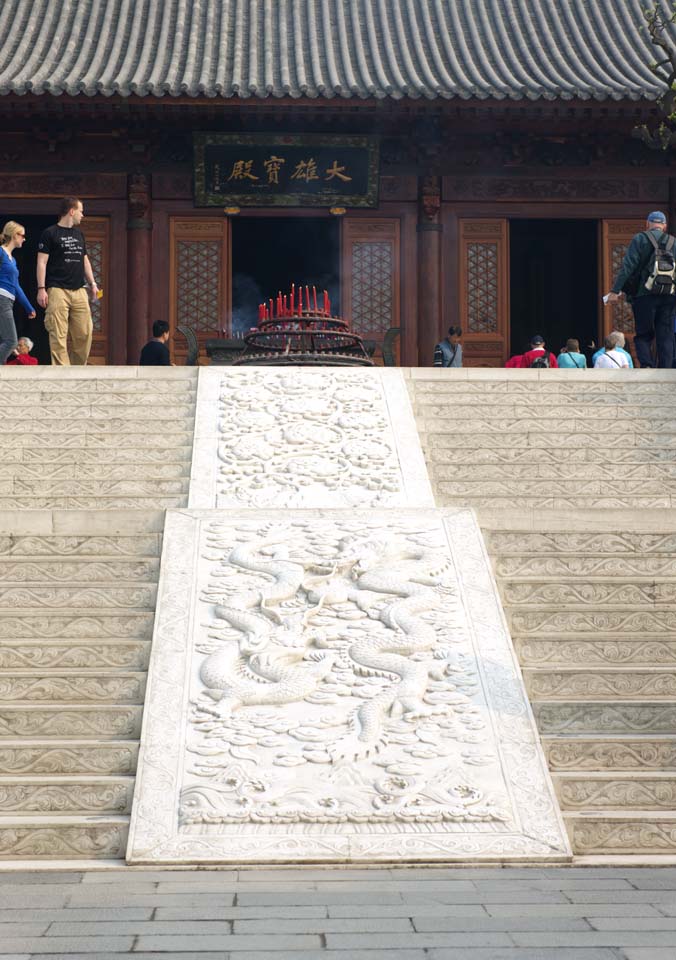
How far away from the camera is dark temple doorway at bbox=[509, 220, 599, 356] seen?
772 inches

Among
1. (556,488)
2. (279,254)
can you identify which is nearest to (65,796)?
(556,488)

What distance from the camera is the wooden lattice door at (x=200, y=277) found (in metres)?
14.1

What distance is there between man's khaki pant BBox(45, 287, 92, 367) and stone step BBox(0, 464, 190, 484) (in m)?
2.63

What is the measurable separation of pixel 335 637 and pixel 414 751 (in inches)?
32.6

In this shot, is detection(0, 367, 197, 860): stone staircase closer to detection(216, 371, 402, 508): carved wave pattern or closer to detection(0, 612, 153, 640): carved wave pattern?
detection(0, 612, 153, 640): carved wave pattern

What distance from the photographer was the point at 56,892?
160 inches

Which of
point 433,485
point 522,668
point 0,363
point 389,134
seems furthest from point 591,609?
point 389,134

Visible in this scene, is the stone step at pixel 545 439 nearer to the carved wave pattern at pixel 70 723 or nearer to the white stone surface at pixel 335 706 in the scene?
the white stone surface at pixel 335 706

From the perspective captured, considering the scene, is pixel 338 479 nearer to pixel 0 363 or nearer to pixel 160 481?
pixel 160 481

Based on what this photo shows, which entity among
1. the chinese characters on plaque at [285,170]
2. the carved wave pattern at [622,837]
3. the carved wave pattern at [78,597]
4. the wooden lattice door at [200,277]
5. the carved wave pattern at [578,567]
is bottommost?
the carved wave pattern at [622,837]

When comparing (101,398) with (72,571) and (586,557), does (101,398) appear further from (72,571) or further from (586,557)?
(586,557)

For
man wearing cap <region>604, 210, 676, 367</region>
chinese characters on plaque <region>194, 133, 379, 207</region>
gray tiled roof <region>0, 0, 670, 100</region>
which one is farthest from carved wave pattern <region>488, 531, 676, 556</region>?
chinese characters on plaque <region>194, 133, 379, 207</region>

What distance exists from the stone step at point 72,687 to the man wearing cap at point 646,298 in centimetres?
537

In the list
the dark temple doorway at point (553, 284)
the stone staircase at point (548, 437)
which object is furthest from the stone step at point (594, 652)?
the dark temple doorway at point (553, 284)
